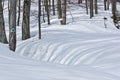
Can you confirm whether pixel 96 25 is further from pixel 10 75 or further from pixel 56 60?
pixel 10 75

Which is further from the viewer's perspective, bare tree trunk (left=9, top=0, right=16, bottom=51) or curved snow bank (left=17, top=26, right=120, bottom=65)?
bare tree trunk (left=9, top=0, right=16, bottom=51)

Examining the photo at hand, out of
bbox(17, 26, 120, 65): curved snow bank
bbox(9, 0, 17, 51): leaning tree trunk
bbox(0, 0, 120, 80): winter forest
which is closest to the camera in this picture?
bbox(0, 0, 120, 80): winter forest

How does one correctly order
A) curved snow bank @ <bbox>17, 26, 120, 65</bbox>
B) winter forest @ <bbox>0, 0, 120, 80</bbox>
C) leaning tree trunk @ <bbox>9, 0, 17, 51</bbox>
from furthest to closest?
1. leaning tree trunk @ <bbox>9, 0, 17, 51</bbox>
2. curved snow bank @ <bbox>17, 26, 120, 65</bbox>
3. winter forest @ <bbox>0, 0, 120, 80</bbox>

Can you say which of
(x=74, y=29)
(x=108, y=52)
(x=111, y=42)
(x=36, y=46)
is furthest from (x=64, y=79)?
(x=74, y=29)

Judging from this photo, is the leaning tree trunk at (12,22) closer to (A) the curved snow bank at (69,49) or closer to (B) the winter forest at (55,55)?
(B) the winter forest at (55,55)

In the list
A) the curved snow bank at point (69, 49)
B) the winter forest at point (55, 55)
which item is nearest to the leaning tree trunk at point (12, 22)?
the winter forest at point (55, 55)

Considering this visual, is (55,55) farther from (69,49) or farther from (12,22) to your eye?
(12,22)

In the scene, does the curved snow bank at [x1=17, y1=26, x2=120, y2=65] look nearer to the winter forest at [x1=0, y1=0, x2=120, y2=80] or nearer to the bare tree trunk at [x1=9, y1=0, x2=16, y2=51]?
the winter forest at [x1=0, y1=0, x2=120, y2=80]

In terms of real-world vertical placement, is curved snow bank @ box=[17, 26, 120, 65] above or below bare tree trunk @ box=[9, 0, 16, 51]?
below

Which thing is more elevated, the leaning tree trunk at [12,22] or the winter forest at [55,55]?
the leaning tree trunk at [12,22]

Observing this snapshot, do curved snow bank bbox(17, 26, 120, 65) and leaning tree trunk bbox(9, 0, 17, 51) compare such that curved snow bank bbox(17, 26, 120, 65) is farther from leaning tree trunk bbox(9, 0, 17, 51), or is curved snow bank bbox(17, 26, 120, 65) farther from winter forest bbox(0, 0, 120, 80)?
leaning tree trunk bbox(9, 0, 17, 51)

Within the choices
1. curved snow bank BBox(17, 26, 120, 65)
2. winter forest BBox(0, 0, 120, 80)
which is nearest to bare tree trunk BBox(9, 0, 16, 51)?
winter forest BBox(0, 0, 120, 80)

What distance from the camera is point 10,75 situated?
5383mm

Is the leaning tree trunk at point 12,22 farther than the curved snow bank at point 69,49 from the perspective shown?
Yes
